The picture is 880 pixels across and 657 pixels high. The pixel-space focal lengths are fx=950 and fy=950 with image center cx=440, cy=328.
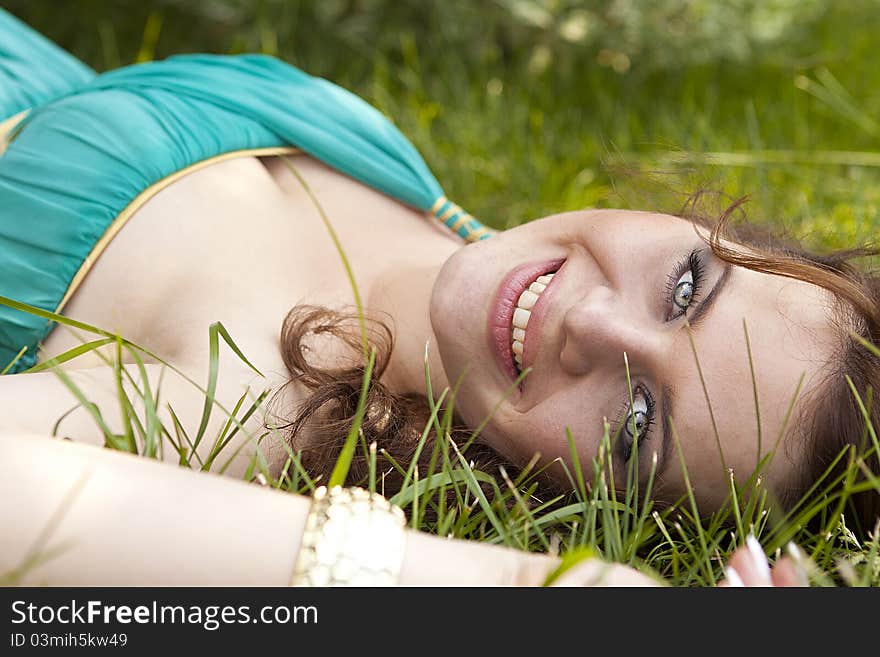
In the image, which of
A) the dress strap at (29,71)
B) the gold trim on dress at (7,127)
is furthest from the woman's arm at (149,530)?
the dress strap at (29,71)

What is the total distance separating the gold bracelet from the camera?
A: 3.84 ft

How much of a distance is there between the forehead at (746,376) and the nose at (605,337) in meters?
0.06

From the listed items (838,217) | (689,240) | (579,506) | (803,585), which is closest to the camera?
(803,585)

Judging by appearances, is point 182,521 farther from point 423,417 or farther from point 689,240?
point 689,240

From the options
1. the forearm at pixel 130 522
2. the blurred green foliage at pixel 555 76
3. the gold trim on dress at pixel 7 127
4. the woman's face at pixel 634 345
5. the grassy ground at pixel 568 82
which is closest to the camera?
the forearm at pixel 130 522

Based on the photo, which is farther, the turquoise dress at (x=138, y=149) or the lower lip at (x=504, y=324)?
the turquoise dress at (x=138, y=149)

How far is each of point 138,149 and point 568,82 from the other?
2528 mm

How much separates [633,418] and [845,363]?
418 mm

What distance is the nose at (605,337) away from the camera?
1710 mm

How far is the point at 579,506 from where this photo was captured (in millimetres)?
1604

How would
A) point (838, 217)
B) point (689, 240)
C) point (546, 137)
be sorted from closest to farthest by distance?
point (689, 240)
point (838, 217)
point (546, 137)

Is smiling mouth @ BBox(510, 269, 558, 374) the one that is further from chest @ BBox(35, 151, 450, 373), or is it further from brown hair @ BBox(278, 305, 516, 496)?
chest @ BBox(35, 151, 450, 373)

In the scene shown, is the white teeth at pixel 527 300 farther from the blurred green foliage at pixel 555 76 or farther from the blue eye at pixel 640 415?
the blurred green foliage at pixel 555 76
